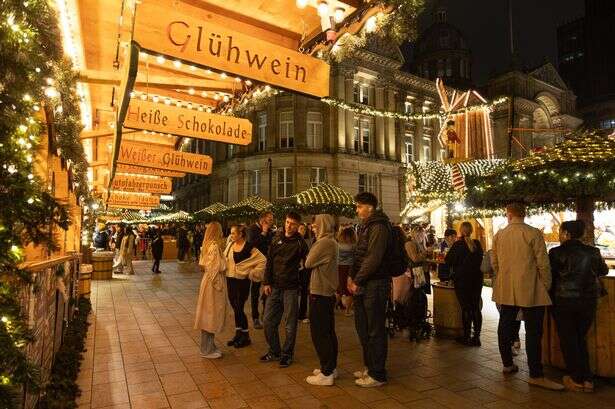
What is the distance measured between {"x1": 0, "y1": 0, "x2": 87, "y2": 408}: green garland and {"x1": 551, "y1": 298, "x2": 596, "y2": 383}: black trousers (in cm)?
492

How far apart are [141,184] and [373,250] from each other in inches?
416

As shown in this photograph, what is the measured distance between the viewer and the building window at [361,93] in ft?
114

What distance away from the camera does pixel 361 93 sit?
35.0 m

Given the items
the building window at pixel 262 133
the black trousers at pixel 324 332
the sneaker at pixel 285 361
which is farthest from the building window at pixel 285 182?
the black trousers at pixel 324 332

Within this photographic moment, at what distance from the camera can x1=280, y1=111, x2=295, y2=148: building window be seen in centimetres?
3334

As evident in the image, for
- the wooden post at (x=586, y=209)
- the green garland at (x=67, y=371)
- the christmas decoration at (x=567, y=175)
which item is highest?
the christmas decoration at (x=567, y=175)

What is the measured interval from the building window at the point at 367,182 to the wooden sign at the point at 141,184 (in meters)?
21.6

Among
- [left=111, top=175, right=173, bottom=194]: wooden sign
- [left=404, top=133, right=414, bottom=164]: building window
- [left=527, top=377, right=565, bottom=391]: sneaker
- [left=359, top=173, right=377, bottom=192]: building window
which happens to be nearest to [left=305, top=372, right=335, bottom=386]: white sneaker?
[left=527, top=377, right=565, bottom=391]: sneaker

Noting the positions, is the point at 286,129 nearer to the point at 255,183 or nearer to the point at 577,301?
the point at 255,183

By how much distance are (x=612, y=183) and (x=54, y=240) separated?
6480 millimetres

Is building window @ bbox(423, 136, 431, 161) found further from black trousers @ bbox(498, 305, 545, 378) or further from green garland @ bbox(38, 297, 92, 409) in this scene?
green garland @ bbox(38, 297, 92, 409)

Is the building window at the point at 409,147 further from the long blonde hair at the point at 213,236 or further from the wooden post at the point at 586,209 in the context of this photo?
the long blonde hair at the point at 213,236

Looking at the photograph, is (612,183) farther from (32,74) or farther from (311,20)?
(32,74)

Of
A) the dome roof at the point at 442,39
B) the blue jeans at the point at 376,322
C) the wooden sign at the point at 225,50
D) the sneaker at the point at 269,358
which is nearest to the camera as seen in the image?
the wooden sign at the point at 225,50
